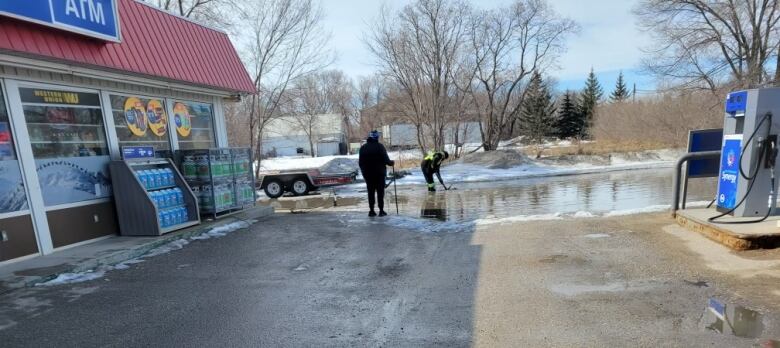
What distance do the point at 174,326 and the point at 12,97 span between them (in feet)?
14.6

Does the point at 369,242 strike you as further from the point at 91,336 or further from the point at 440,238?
the point at 91,336

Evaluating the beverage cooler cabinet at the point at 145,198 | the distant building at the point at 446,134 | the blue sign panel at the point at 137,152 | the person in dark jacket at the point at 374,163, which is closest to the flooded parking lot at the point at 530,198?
the person in dark jacket at the point at 374,163

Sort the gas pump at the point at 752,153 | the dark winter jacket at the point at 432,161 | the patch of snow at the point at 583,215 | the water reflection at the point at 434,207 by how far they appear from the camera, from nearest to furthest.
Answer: the gas pump at the point at 752,153 → the patch of snow at the point at 583,215 → the water reflection at the point at 434,207 → the dark winter jacket at the point at 432,161

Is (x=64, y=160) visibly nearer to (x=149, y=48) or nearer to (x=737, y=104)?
(x=149, y=48)

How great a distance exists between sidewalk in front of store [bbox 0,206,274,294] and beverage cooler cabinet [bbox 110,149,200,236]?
0.20m

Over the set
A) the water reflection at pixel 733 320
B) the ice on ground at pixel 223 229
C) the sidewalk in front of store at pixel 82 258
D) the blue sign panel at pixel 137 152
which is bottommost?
the water reflection at pixel 733 320

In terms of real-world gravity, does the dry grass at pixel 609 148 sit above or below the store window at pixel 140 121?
below

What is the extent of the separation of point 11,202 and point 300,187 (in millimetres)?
11052

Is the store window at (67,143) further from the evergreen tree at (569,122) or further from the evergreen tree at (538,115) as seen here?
the evergreen tree at (569,122)

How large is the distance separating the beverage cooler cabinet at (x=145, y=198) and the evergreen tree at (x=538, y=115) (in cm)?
4685

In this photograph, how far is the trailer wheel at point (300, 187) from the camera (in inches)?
649

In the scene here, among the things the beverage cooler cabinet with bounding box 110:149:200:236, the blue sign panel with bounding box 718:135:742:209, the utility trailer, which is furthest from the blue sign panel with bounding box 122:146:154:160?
the blue sign panel with bounding box 718:135:742:209

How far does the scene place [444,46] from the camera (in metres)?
25.8

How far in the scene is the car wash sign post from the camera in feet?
16.5
